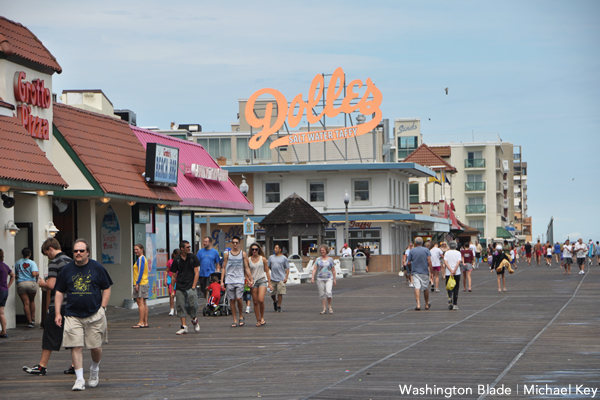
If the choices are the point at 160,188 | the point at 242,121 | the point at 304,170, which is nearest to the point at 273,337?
the point at 160,188

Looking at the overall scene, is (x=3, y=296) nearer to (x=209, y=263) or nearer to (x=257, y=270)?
(x=257, y=270)

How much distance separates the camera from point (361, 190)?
5516cm

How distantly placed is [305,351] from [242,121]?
66.6 metres

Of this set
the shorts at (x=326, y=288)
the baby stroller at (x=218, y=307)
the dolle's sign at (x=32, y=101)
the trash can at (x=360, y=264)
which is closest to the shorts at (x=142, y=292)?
the baby stroller at (x=218, y=307)

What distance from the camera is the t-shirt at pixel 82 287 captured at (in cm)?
1037

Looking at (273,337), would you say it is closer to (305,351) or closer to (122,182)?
(305,351)

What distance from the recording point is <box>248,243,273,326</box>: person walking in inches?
717

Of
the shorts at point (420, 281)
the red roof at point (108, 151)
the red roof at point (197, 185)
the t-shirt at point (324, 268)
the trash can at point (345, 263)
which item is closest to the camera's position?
the red roof at point (108, 151)

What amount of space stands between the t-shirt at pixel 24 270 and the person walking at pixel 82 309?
851 cm

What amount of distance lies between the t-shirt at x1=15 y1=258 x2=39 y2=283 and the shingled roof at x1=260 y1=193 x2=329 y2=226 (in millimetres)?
24356

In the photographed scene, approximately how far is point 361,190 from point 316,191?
9.96 feet

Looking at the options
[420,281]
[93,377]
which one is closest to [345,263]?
[420,281]

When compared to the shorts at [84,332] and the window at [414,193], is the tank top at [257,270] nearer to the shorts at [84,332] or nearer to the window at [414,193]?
the shorts at [84,332]

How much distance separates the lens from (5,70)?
18.2 meters
